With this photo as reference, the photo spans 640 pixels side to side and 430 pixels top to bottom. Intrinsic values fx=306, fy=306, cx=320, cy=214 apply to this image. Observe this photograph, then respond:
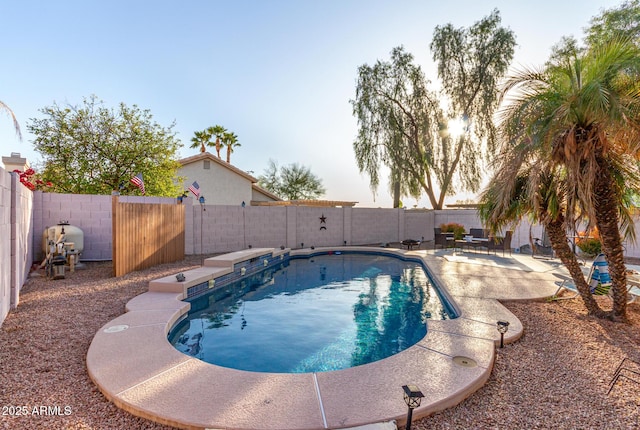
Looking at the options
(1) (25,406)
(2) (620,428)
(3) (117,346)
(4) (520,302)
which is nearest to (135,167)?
(3) (117,346)

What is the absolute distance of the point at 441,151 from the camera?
19.7 m

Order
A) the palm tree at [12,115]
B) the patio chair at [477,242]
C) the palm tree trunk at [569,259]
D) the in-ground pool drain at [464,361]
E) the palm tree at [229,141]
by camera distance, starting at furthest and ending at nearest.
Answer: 1. the palm tree at [229,141]
2. the patio chair at [477,242]
3. the palm tree at [12,115]
4. the palm tree trunk at [569,259]
5. the in-ground pool drain at [464,361]

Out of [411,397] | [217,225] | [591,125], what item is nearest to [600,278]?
[591,125]

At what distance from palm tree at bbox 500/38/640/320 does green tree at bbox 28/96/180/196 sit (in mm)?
14781

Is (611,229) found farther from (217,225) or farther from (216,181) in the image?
(216,181)

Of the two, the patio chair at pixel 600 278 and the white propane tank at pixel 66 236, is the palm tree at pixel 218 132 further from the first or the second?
the patio chair at pixel 600 278

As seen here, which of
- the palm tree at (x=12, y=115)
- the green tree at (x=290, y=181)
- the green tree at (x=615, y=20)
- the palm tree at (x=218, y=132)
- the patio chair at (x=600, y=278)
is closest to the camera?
the patio chair at (x=600, y=278)

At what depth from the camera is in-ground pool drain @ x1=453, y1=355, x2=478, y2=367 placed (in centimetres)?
355

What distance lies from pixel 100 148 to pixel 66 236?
6764mm

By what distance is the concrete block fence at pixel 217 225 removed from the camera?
5.38m

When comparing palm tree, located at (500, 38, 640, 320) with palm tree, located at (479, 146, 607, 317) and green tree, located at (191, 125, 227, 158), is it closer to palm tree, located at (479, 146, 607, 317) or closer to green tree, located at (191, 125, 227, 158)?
palm tree, located at (479, 146, 607, 317)

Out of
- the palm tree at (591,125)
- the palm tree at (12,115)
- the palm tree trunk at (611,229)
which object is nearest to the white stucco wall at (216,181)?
the palm tree at (12,115)

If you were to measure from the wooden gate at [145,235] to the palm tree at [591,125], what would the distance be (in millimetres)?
9039

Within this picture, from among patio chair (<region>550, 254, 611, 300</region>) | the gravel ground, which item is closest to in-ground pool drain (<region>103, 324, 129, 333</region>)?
the gravel ground
